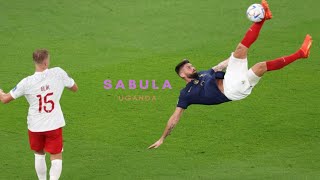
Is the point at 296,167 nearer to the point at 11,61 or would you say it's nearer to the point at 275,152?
the point at 275,152

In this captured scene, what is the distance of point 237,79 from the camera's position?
35.4 feet

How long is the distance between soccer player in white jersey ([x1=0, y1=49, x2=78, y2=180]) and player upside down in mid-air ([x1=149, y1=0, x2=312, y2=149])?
151 cm

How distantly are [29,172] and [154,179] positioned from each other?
71.7 inches

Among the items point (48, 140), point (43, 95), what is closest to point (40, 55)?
point (43, 95)

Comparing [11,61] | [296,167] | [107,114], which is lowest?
[296,167]

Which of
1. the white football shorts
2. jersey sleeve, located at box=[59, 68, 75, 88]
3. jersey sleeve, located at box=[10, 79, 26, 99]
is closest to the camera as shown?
jersey sleeve, located at box=[10, 79, 26, 99]

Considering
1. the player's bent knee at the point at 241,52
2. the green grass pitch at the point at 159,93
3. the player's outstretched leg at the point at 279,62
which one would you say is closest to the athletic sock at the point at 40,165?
the green grass pitch at the point at 159,93

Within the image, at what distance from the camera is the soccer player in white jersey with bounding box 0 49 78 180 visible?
9.70m

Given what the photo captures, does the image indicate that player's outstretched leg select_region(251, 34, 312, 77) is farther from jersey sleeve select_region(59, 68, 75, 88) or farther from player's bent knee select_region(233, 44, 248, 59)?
jersey sleeve select_region(59, 68, 75, 88)

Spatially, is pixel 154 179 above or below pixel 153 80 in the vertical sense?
below

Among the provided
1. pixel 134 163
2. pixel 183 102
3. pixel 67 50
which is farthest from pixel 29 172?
pixel 67 50

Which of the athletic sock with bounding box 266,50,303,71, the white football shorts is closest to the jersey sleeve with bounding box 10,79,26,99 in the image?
the white football shorts

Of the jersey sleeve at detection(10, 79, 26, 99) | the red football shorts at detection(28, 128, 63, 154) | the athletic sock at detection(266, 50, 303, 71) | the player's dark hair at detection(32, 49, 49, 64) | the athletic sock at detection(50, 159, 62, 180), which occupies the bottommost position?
the athletic sock at detection(50, 159, 62, 180)

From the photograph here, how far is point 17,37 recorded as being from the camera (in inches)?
668
